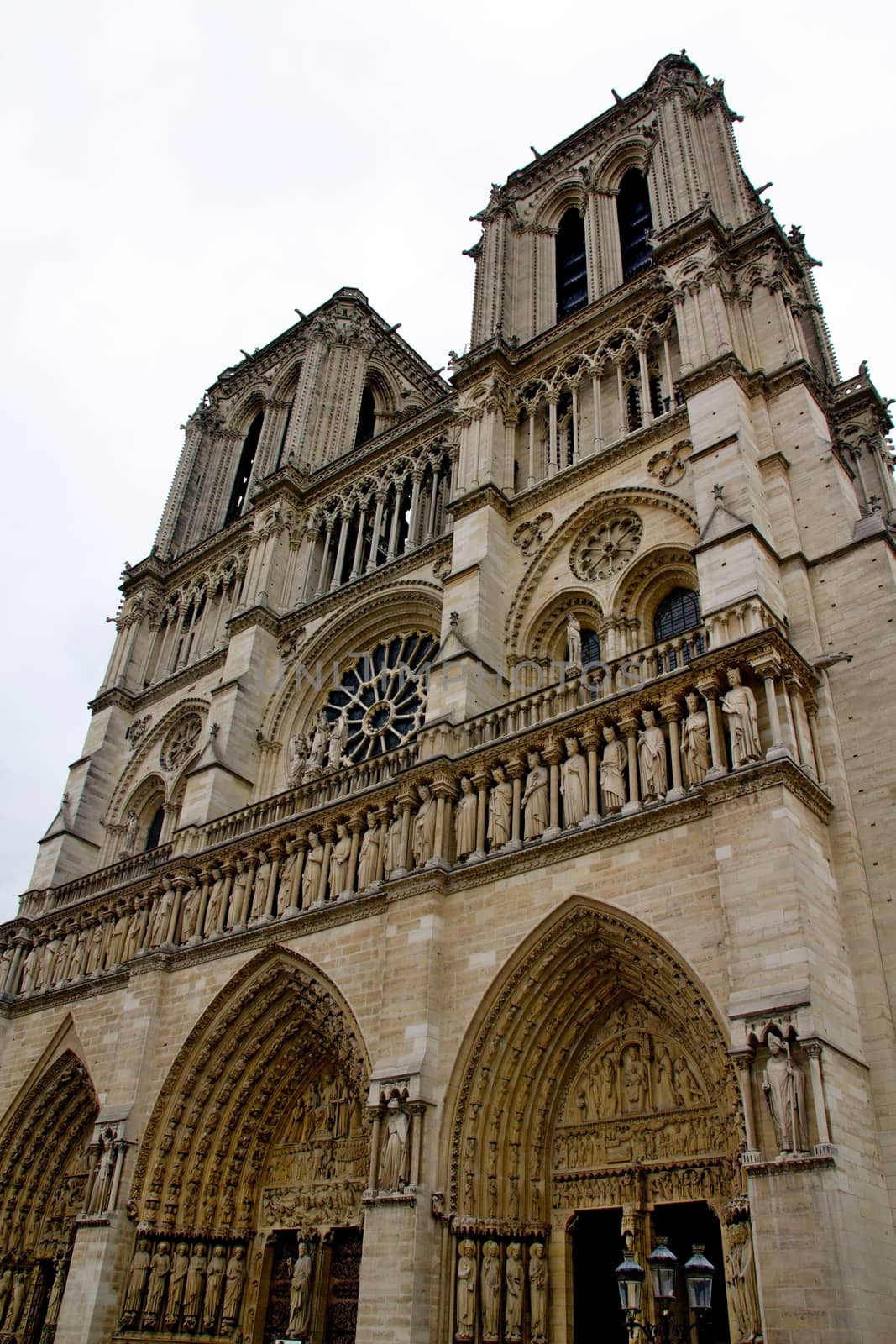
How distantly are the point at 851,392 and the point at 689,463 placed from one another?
13.7 feet

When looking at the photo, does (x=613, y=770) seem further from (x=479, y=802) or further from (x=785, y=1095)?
(x=785, y=1095)

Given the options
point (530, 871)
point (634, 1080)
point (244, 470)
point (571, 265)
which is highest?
point (244, 470)

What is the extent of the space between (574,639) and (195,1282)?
9.52 m

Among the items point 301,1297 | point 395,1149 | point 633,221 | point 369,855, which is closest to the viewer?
point 395,1149

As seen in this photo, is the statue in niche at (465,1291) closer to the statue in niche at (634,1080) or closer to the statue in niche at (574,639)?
the statue in niche at (634,1080)

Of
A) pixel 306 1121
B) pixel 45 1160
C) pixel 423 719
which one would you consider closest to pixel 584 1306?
pixel 306 1121

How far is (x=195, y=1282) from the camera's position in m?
13.4

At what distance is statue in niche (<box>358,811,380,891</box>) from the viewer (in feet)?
44.9

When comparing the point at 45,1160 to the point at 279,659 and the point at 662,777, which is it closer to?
the point at 279,659

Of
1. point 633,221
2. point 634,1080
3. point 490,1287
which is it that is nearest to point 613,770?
point 634,1080

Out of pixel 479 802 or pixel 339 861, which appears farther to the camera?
pixel 339 861

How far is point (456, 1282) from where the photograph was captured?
10492 mm

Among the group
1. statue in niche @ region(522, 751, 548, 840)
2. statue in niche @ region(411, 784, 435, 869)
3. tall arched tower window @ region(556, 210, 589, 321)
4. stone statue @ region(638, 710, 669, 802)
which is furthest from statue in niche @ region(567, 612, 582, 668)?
tall arched tower window @ region(556, 210, 589, 321)

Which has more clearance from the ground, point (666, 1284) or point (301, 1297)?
point (301, 1297)
